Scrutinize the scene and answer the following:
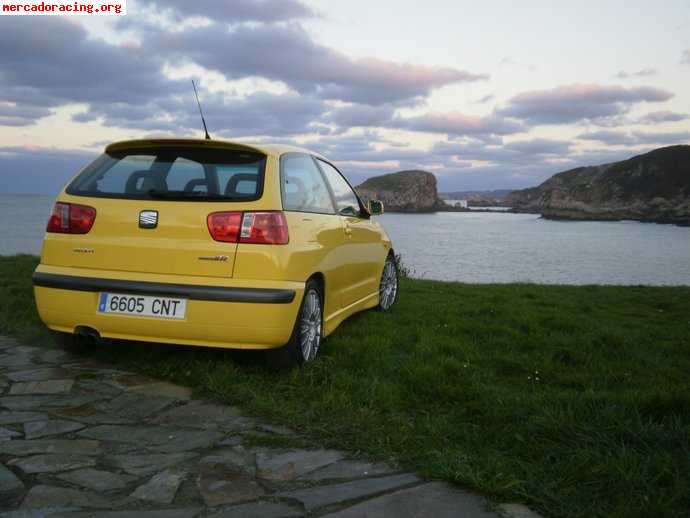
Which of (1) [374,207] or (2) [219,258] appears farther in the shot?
(1) [374,207]

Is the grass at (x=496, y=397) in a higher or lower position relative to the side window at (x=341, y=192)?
lower

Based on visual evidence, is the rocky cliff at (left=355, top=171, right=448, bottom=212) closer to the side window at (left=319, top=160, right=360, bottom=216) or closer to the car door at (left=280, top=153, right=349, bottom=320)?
the side window at (left=319, top=160, right=360, bottom=216)

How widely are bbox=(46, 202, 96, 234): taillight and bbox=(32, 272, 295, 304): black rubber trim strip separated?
13.9 inches

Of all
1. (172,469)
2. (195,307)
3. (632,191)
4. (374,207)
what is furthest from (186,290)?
(632,191)

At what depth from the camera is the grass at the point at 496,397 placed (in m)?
2.88

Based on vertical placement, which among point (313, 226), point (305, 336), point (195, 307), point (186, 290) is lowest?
point (305, 336)

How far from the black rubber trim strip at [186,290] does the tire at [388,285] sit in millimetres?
3291

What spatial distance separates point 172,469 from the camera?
9.93 ft

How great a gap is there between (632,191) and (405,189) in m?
57.1

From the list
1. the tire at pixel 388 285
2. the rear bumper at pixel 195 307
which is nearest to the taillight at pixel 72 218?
the rear bumper at pixel 195 307

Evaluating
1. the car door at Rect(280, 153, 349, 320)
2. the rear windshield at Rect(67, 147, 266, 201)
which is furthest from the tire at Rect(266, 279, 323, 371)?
the rear windshield at Rect(67, 147, 266, 201)

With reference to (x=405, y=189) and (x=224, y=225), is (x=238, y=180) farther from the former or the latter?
(x=405, y=189)

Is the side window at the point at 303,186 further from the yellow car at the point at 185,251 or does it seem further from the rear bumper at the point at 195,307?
the rear bumper at the point at 195,307

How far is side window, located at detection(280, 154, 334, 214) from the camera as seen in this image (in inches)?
185
